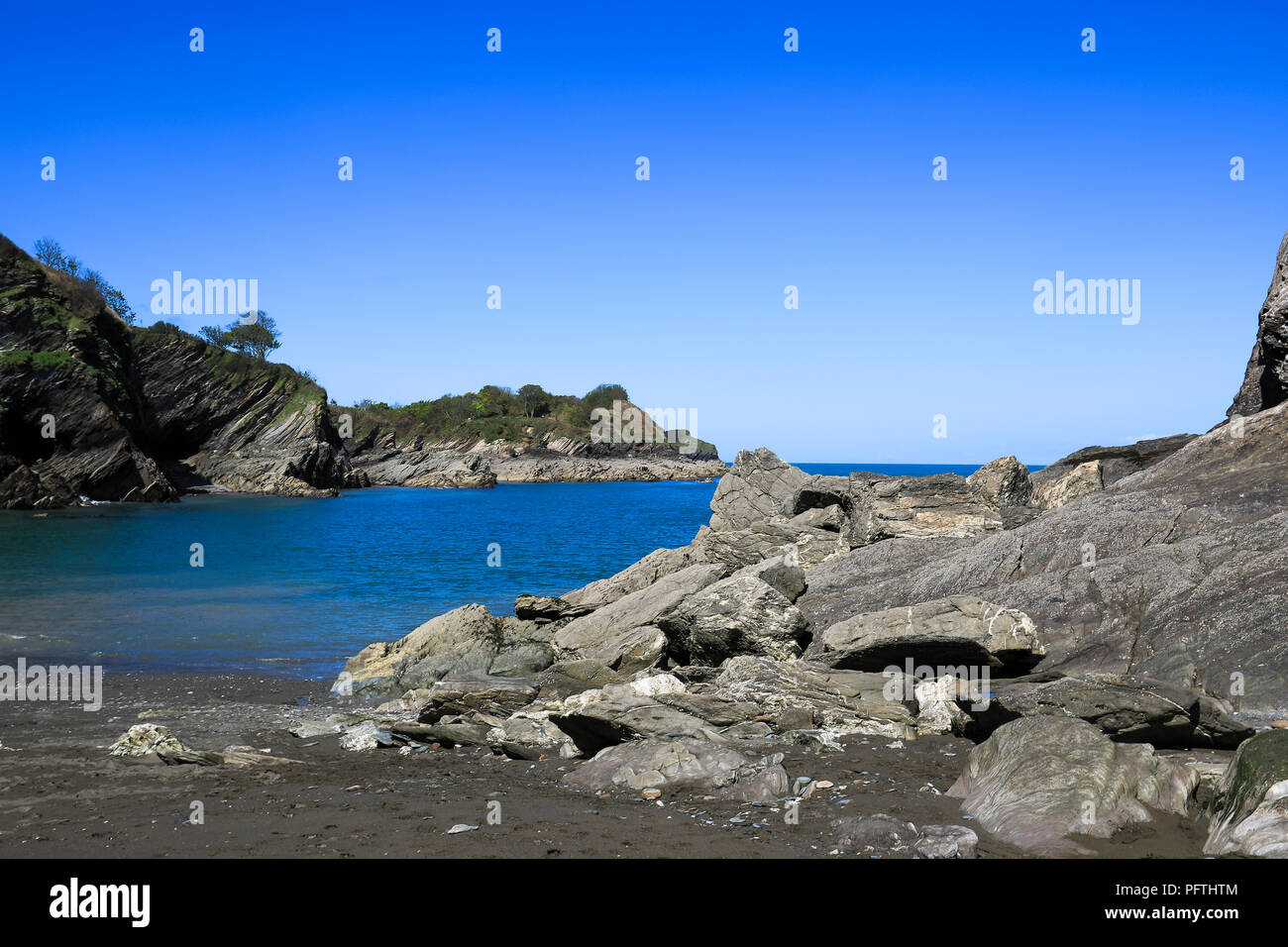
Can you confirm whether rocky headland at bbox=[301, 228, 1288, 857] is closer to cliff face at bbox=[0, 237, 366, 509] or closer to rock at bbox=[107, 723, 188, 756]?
rock at bbox=[107, 723, 188, 756]

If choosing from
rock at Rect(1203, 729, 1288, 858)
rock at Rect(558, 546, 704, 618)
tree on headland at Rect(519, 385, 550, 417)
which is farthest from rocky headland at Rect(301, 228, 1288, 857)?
tree on headland at Rect(519, 385, 550, 417)

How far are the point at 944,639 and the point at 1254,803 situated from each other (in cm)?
520

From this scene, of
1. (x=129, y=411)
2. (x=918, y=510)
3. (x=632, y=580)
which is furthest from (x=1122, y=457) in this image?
(x=129, y=411)

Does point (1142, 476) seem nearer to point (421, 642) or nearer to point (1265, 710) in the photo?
point (1265, 710)

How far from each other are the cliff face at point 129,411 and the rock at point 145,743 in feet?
222

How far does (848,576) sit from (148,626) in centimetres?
1943

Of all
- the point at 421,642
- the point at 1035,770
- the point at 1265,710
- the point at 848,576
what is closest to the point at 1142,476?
the point at 848,576

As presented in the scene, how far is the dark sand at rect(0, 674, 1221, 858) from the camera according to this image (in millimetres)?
6836

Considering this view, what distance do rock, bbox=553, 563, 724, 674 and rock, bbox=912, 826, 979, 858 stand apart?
855 centimetres

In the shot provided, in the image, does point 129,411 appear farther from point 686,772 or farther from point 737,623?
point 686,772

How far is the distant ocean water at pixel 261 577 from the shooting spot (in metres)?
20.9

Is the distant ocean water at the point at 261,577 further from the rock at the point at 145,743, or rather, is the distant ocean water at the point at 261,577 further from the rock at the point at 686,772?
the rock at the point at 686,772

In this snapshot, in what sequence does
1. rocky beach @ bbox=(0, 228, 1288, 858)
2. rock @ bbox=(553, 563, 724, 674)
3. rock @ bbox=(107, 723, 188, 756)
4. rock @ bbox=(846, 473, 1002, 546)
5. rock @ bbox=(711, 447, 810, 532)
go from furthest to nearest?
1. rock @ bbox=(711, 447, 810, 532)
2. rock @ bbox=(846, 473, 1002, 546)
3. rock @ bbox=(553, 563, 724, 674)
4. rock @ bbox=(107, 723, 188, 756)
5. rocky beach @ bbox=(0, 228, 1288, 858)
